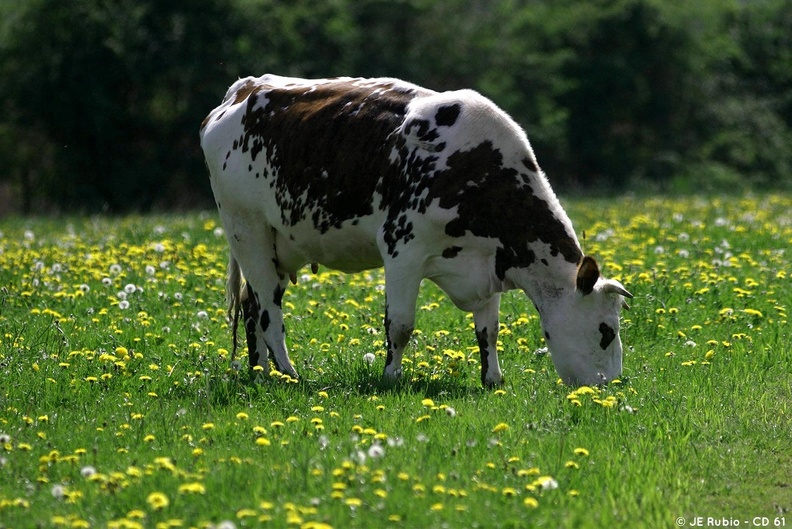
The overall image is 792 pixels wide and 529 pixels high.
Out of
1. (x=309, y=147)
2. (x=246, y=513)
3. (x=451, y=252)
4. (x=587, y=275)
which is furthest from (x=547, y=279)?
(x=246, y=513)

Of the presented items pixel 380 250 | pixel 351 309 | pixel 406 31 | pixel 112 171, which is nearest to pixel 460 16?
Result: pixel 406 31

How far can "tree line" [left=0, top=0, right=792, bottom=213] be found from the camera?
2620 cm

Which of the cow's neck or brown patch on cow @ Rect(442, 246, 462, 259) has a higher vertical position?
brown patch on cow @ Rect(442, 246, 462, 259)

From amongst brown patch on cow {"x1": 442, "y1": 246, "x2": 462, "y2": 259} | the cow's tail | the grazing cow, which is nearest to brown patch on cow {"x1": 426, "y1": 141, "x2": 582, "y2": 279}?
the grazing cow

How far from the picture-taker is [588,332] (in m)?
7.83

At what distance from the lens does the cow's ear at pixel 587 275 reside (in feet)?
24.9

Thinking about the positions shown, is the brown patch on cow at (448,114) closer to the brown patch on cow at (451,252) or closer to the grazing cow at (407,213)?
the grazing cow at (407,213)

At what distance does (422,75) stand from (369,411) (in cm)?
2456

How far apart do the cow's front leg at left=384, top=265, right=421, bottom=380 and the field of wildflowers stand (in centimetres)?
20

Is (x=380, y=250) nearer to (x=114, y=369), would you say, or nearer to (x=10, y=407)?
(x=114, y=369)

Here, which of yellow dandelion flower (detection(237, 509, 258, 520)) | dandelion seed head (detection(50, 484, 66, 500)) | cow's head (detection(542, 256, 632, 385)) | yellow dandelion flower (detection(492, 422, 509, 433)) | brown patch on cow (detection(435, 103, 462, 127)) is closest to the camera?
yellow dandelion flower (detection(237, 509, 258, 520))

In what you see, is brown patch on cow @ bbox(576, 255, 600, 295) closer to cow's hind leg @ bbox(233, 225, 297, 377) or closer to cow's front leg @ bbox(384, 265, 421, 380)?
cow's front leg @ bbox(384, 265, 421, 380)

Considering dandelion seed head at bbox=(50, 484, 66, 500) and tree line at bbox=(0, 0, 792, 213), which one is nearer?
dandelion seed head at bbox=(50, 484, 66, 500)

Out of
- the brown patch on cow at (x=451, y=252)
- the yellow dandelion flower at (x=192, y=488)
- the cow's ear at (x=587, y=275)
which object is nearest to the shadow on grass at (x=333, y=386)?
the brown patch on cow at (x=451, y=252)
